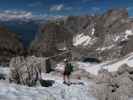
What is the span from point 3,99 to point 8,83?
3.91 metres

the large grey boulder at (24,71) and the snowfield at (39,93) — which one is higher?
the large grey boulder at (24,71)

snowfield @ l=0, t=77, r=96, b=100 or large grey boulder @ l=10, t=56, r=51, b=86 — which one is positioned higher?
large grey boulder @ l=10, t=56, r=51, b=86

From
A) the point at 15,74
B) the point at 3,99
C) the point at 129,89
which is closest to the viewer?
the point at 3,99

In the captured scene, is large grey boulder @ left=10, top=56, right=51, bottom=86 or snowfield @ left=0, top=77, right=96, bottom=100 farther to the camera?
large grey boulder @ left=10, top=56, right=51, bottom=86

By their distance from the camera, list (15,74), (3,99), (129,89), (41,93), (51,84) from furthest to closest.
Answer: (51,84) < (15,74) < (129,89) < (41,93) < (3,99)

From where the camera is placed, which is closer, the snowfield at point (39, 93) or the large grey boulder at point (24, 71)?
the snowfield at point (39, 93)

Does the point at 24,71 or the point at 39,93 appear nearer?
the point at 39,93

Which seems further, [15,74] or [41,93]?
[15,74]

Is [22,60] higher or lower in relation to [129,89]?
higher

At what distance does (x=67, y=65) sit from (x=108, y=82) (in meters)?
3.63

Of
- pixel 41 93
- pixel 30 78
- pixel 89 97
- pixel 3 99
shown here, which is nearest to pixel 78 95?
pixel 89 97

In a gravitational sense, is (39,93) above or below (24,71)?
below

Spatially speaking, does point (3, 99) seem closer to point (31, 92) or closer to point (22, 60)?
point (31, 92)

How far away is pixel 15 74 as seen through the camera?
1752 centimetres
